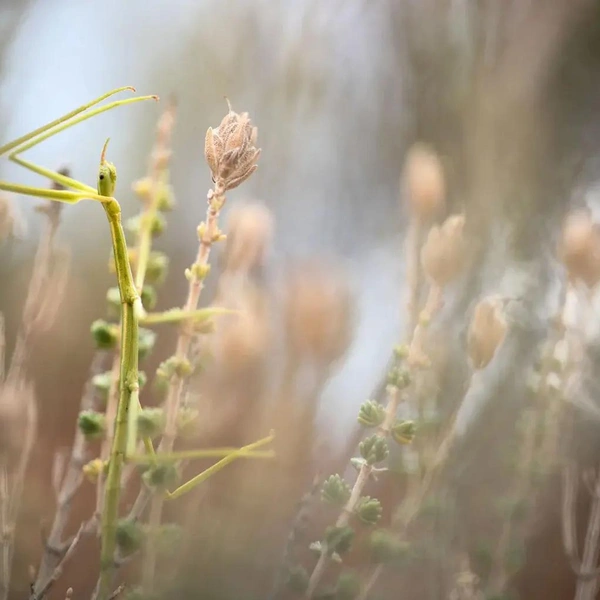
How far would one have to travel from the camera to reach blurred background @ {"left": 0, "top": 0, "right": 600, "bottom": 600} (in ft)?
1.64

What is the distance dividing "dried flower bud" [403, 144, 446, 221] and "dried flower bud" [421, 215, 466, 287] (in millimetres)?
36

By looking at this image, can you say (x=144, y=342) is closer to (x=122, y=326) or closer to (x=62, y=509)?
(x=122, y=326)

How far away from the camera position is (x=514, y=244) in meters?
→ 0.56

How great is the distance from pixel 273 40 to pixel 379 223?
0.20 metres

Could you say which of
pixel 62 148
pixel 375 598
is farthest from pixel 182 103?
pixel 375 598

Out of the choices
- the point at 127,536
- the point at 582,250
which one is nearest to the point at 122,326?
the point at 127,536

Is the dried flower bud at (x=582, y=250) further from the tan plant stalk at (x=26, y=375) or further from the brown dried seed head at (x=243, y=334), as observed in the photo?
the tan plant stalk at (x=26, y=375)

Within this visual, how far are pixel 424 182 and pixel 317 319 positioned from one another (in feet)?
0.52

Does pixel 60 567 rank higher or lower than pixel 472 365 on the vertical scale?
lower

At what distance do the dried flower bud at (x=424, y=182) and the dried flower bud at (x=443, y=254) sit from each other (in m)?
0.04

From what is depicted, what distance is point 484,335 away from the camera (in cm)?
49

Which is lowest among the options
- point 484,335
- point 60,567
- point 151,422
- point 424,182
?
point 60,567

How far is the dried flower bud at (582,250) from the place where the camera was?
53cm

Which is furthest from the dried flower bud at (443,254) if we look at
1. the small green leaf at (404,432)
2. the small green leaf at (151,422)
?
the small green leaf at (151,422)
